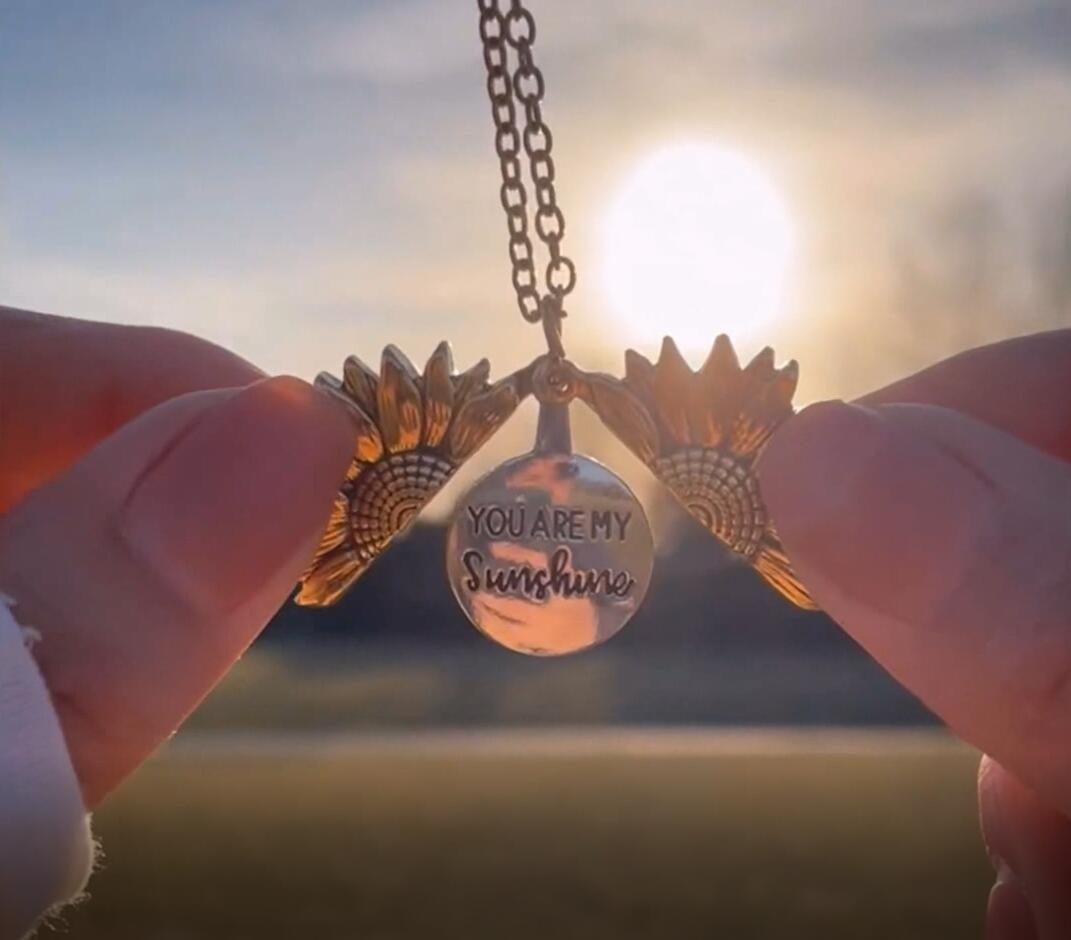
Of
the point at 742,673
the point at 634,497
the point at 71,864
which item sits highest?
the point at 634,497

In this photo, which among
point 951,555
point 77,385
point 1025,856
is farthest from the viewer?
point 77,385

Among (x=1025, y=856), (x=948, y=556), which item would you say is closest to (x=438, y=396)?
(x=948, y=556)

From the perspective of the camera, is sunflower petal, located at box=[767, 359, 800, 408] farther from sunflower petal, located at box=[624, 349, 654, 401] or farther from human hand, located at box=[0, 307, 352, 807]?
human hand, located at box=[0, 307, 352, 807]

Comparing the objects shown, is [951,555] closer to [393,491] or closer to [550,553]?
[550,553]

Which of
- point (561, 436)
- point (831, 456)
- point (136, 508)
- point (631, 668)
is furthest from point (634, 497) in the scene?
point (631, 668)

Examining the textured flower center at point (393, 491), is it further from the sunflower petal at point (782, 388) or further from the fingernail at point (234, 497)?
the sunflower petal at point (782, 388)

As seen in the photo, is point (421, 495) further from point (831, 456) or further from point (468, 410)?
point (831, 456)
